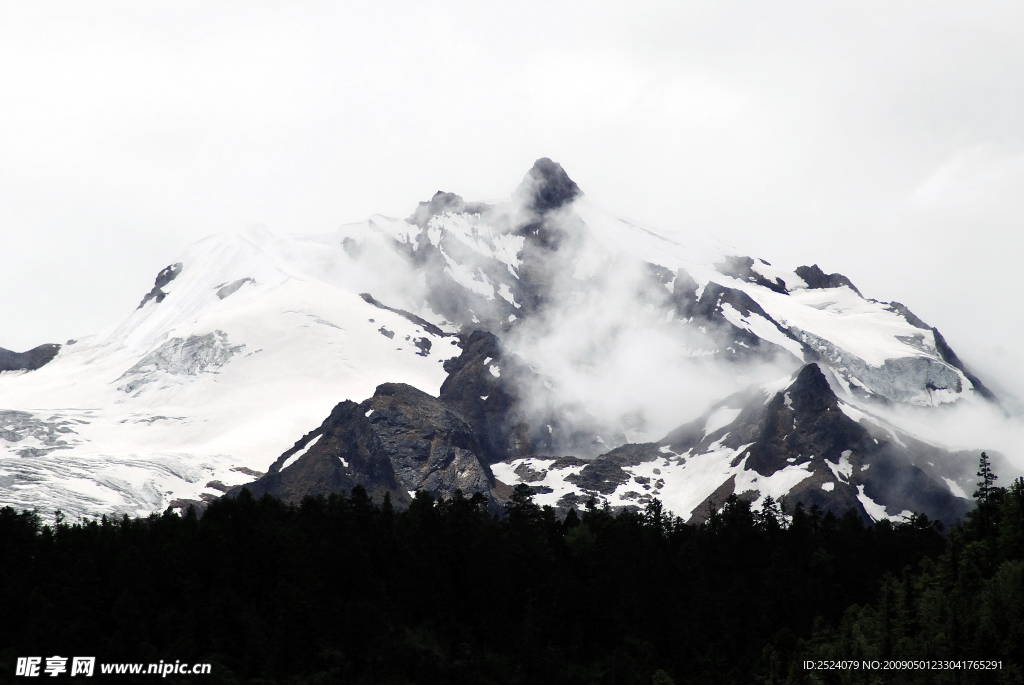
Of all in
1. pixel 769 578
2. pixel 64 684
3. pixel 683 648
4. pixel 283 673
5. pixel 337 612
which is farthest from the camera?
pixel 769 578

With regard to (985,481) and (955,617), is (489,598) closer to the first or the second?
(955,617)

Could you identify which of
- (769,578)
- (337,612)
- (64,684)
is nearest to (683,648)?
(769,578)

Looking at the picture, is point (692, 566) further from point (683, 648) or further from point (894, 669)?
point (894, 669)

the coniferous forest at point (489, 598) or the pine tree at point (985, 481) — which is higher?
the pine tree at point (985, 481)

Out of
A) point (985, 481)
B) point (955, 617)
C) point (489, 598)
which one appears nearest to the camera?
point (955, 617)

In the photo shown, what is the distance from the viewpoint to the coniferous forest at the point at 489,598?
107875 millimetres

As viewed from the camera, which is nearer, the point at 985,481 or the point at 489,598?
the point at 985,481

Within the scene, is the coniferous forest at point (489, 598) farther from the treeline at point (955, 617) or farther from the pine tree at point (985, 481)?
the pine tree at point (985, 481)

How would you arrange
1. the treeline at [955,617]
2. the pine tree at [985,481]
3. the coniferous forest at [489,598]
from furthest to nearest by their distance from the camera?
the pine tree at [985,481]
the coniferous forest at [489,598]
the treeline at [955,617]

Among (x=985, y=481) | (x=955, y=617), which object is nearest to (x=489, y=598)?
(x=955, y=617)

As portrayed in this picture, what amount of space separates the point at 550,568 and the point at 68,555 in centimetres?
4635

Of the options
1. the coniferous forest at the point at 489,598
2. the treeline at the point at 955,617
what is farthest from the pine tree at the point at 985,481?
the coniferous forest at the point at 489,598

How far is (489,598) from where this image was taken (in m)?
128

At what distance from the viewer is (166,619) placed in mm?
110750
